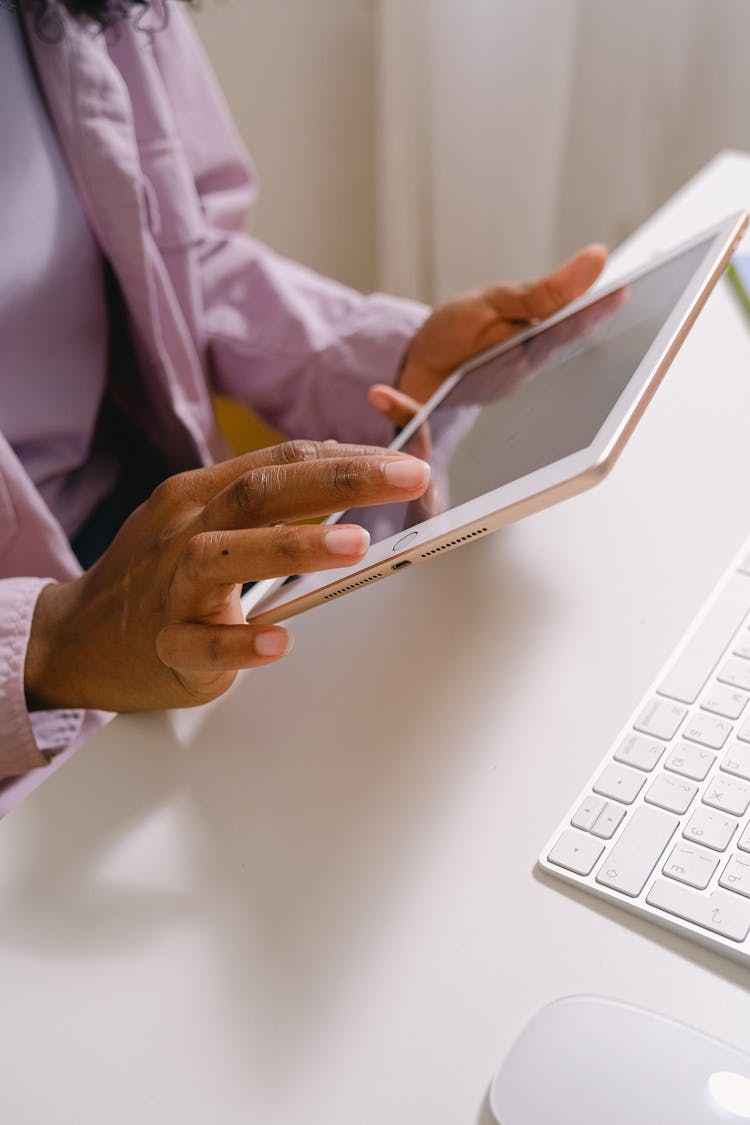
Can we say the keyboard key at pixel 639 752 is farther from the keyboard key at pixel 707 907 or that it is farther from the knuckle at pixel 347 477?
the knuckle at pixel 347 477

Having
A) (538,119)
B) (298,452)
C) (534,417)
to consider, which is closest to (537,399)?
(534,417)

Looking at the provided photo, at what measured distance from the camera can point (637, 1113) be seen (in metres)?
0.29

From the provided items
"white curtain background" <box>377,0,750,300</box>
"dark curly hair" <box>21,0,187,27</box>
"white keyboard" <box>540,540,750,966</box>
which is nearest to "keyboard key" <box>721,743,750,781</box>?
"white keyboard" <box>540,540,750,966</box>

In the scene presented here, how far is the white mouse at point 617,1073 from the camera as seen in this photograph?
0.28m

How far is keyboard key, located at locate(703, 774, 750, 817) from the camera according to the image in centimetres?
36

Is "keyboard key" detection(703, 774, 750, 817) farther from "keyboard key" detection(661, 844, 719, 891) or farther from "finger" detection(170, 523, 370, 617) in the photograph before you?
"finger" detection(170, 523, 370, 617)

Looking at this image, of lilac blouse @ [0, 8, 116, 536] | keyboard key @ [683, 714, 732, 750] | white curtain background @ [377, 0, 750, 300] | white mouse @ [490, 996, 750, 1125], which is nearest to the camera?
white mouse @ [490, 996, 750, 1125]

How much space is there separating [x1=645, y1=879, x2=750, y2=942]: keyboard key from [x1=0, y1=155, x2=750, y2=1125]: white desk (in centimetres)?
1

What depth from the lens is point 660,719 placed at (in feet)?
1.31

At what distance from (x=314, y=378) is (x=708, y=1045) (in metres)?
0.53

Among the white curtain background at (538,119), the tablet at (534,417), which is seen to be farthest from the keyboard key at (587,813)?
the white curtain background at (538,119)

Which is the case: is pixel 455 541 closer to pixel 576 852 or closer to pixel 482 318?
pixel 576 852

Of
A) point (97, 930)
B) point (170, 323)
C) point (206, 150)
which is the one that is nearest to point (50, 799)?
point (97, 930)

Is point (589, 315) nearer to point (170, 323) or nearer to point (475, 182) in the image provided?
point (170, 323)
